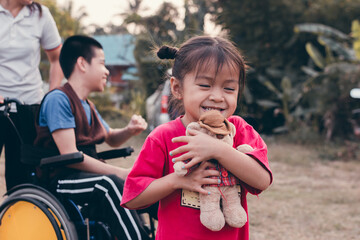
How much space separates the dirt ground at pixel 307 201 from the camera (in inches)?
145

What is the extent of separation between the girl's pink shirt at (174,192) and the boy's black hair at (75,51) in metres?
1.28

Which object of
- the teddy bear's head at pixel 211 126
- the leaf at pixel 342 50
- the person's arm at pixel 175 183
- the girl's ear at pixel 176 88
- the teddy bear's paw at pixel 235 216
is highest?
the girl's ear at pixel 176 88

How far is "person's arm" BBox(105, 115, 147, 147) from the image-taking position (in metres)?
2.61

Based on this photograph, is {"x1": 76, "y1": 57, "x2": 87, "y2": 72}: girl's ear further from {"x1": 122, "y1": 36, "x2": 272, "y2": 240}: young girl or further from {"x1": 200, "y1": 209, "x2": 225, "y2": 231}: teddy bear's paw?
{"x1": 200, "y1": 209, "x2": 225, "y2": 231}: teddy bear's paw

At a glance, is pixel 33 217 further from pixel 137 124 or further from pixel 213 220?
pixel 213 220

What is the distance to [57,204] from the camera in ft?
6.97

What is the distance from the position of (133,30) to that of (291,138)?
19.7 ft

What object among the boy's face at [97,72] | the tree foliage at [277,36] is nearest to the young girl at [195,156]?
the boy's face at [97,72]

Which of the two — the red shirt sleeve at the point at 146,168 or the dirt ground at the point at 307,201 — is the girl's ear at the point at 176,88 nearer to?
the red shirt sleeve at the point at 146,168

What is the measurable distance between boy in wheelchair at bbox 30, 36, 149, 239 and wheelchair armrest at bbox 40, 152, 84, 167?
0.12 m

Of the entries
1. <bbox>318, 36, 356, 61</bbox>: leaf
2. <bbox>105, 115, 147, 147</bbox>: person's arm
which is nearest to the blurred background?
<bbox>318, 36, 356, 61</bbox>: leaf

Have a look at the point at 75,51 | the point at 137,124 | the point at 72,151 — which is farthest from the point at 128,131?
the point at 75,51

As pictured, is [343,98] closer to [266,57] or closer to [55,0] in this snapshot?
[266,57]

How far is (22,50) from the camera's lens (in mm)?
2699
